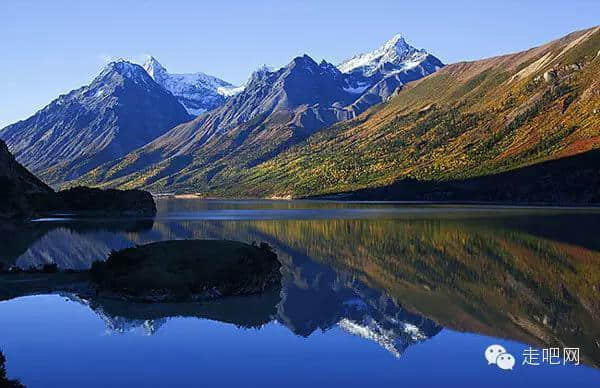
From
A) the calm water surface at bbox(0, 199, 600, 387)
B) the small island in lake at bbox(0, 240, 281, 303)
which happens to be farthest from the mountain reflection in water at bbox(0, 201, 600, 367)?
the small island in lake at bbox(0, 240, 281, 303)

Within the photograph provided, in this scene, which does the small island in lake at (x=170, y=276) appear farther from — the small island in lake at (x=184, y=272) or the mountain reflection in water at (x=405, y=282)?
the mountain reflection in water at (x=405, y=282)

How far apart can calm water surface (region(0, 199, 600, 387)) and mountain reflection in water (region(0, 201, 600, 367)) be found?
0.75ft

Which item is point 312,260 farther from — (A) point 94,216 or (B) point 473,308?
(A) point 94,216

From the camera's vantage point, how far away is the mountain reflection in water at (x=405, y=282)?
47.0m

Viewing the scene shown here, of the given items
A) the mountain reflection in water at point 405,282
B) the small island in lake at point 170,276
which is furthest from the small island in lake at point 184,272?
the mountain reflection in water at point 405,282

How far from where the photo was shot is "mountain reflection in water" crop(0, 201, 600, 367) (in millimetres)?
47031

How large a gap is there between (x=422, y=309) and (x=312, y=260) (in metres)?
33.2

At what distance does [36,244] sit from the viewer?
340 ft

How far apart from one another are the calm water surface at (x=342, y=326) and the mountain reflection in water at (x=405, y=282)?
0.75ft

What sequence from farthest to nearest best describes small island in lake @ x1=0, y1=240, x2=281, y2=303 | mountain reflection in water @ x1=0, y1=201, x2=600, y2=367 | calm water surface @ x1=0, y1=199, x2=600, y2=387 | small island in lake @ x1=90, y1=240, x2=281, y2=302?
small island in lake @ x1=0, y1=240, x2=281, y2=303 < small island in lake @ x1=90, y1=240, x2=281, y2=302 < mountain reflection in water @ x1=0, y1=201, x2=600, y2=367 < calm water surface @ x1=0, y1=199, x2=600, y2=387

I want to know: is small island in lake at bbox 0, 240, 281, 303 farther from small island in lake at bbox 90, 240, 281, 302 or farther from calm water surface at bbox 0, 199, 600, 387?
calm water surface at bbox 0, 199, 600, 387

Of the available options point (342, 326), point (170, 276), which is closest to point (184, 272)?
point (170, 276)

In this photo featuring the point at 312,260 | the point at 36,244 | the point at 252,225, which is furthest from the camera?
the point at 252,225

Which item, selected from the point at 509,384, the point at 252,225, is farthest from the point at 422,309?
the point at 252,225
